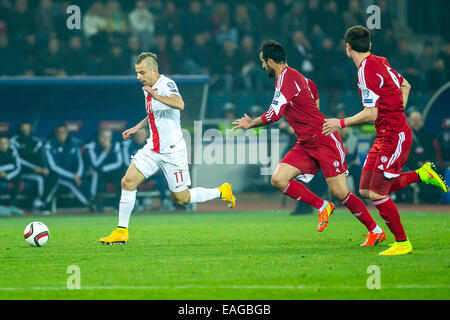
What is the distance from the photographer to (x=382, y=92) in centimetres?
818

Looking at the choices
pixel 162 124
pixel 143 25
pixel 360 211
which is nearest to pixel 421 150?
pixel 143 25

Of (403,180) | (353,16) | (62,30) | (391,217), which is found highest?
(353,16)

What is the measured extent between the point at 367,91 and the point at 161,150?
2947mm

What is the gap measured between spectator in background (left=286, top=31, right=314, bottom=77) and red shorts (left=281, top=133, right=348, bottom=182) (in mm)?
10178

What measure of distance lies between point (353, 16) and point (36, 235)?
46.8ft

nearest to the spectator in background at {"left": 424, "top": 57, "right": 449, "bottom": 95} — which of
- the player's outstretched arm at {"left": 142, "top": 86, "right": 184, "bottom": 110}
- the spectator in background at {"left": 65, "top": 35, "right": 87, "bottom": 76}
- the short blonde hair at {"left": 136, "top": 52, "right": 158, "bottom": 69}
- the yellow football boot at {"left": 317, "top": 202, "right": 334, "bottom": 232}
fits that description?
the spectator in background at {"left": 65, "top": 35, "right": 87, "bottom": 76}

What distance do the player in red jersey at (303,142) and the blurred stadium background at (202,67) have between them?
7.01m

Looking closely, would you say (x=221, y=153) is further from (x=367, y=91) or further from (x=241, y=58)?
(x=367, y=91)

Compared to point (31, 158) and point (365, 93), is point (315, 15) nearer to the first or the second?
point (31, 158)

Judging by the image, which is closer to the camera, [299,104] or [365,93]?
[365,93]

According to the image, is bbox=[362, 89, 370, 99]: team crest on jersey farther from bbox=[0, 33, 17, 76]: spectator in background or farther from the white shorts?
bbox=[0, 33, 17, 76]: spectator in background

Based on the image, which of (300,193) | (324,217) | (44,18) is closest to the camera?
(324,217)

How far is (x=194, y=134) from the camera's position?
17.9 m

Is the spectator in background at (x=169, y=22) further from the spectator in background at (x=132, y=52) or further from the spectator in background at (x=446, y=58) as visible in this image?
the spectator in background at (x=446, y=58)
